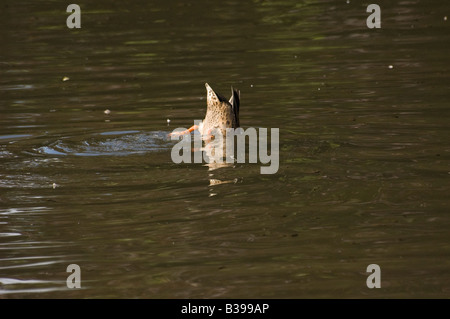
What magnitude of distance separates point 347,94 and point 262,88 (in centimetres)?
130

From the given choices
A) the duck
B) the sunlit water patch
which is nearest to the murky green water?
the sunlit water patch

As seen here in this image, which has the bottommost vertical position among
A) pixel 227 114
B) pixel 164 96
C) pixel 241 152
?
pixel 241 152

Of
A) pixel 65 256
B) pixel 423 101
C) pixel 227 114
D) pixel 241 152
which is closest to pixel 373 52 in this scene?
pixel 423 101

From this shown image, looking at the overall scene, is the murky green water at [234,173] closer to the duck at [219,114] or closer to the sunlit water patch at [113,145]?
the sunlit water patch at [113,145]

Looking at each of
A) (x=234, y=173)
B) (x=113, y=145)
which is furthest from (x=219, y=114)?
(x=234, y=173)

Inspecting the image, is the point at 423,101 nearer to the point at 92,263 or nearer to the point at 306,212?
the point at 306,212

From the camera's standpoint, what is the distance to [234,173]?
23.5 feet

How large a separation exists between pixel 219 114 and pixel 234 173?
184cm

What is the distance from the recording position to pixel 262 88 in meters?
11.1

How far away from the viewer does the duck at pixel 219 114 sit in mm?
8820

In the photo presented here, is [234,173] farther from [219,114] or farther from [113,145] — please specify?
[219,114]

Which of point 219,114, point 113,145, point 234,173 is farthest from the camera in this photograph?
point 219,114

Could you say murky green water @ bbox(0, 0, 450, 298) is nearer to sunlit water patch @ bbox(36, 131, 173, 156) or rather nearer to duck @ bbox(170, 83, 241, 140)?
sunlit water patch @ bbox(36, 131, 173, 156)

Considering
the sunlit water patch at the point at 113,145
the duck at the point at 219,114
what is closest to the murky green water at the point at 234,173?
the sunlit water patch at the point at 113,145
